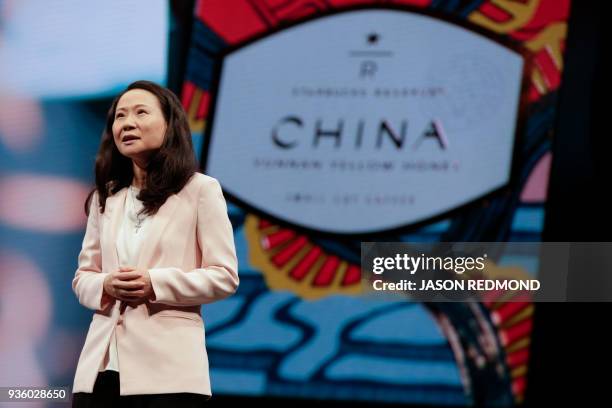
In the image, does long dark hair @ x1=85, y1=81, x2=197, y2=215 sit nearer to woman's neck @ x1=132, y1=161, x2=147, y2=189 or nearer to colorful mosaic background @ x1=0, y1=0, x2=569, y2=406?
woman's neck @ x1=132, y1=161, x2=147, y2=189

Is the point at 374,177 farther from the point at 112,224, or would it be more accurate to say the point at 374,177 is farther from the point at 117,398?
the point at 117,398

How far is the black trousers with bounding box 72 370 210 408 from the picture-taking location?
1.59 meters

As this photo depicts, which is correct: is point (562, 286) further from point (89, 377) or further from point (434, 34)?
point (89, 377)

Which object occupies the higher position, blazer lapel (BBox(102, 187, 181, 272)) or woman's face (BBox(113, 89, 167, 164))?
woman's face (BBox(113, 89, 167, 164))

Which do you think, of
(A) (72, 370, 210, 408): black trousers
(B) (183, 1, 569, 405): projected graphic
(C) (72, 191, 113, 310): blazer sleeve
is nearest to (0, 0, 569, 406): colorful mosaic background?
(B) (183, 1, 569, 405): projected graphic

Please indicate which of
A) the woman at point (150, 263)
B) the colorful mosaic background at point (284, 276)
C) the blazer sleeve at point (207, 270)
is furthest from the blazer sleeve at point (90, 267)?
the colorful mosaic background at point (284, 276)

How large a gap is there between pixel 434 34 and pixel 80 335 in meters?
1.90

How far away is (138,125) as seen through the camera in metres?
1.69

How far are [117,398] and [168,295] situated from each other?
0.21 metres

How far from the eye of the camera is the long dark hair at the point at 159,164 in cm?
167

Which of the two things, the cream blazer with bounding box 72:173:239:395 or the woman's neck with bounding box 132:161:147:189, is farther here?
the woman's neck with bounding box 132:161:147:189

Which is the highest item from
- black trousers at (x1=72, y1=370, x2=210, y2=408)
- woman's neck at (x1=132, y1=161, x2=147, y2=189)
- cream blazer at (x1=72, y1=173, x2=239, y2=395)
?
woman's neck at (x1=132, y1=161, x2=147, y2=189)

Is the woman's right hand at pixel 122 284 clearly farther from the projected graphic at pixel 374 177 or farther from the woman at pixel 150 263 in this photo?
the projected graphic at pixel 374 177

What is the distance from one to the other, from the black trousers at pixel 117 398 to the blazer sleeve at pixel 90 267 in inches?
5.2
